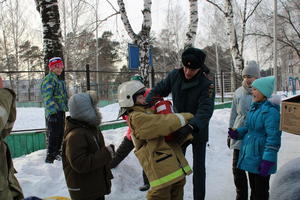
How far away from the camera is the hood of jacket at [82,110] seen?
266cm

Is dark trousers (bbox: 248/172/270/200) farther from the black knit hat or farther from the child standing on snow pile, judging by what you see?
the child standing on snow pile

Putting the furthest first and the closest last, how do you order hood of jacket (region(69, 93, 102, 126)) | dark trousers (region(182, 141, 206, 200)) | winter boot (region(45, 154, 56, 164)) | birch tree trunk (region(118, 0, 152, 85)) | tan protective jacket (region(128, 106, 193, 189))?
birch tree trunk (region(118, 0, 152, 85)) → winter boot (region(45, 154, 56, 164)) → dark trousers (region(182, 141, 206, 200)) → hood of jacket (region(69, 93, 102, 126)) → tan protective jacket (region(128, 106, 193, 189))

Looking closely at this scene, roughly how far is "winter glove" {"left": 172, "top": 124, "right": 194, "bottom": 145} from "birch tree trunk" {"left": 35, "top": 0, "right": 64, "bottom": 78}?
375 cm

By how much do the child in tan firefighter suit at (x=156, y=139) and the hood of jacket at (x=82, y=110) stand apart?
0.31 metres

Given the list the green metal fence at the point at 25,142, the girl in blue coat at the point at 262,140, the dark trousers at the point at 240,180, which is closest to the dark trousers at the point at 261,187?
the girl in blue coat at the point at 262,140

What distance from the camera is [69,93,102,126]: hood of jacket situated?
2.66 meters

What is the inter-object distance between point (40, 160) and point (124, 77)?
48.2 feet

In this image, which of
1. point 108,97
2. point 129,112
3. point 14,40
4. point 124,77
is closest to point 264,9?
point 124,77

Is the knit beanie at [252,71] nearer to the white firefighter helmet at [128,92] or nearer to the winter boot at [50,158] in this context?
the white firefighter helmet at [128,92]

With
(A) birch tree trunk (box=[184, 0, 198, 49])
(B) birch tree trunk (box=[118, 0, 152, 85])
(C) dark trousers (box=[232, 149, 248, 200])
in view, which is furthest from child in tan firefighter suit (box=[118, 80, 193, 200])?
(A) birch tree trunk (box=[184, 0, 198, 49])

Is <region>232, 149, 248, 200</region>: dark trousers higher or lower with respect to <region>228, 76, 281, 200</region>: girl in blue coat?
lower

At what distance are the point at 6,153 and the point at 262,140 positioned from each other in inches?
93.1

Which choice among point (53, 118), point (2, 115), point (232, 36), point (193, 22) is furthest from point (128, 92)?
point (232, 36)

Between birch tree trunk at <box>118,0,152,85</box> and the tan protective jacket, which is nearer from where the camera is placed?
the tan protective jacket
